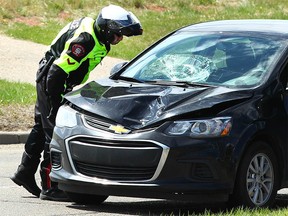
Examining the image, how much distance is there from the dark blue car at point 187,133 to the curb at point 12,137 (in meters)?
5.46

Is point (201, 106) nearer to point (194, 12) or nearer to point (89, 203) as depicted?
point (89, 203)

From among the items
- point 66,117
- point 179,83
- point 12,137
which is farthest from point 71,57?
point 12,137

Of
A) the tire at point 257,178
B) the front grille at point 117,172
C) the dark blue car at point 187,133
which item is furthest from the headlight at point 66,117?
the tire at point 257,178

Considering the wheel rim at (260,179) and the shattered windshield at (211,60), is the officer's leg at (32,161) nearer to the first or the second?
the shattered windshield at (211,60)

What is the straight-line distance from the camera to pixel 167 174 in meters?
8.13

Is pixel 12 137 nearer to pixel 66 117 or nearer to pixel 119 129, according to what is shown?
pixel 66 117

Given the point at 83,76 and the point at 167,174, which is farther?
the point at 83,76

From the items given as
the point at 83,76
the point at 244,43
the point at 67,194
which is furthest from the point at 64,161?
the point at 244,43

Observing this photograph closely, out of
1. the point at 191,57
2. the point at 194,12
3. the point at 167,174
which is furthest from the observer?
the point at 194,12

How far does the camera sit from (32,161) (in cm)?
980

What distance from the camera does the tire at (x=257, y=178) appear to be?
8320 millimetres

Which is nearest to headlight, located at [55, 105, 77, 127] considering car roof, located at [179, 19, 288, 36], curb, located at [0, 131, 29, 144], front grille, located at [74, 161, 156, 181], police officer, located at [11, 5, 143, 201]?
front grille, located at [74, 161, 156, 181]

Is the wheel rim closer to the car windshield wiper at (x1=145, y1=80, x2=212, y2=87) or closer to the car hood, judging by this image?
the car hood

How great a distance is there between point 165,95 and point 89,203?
129cm
